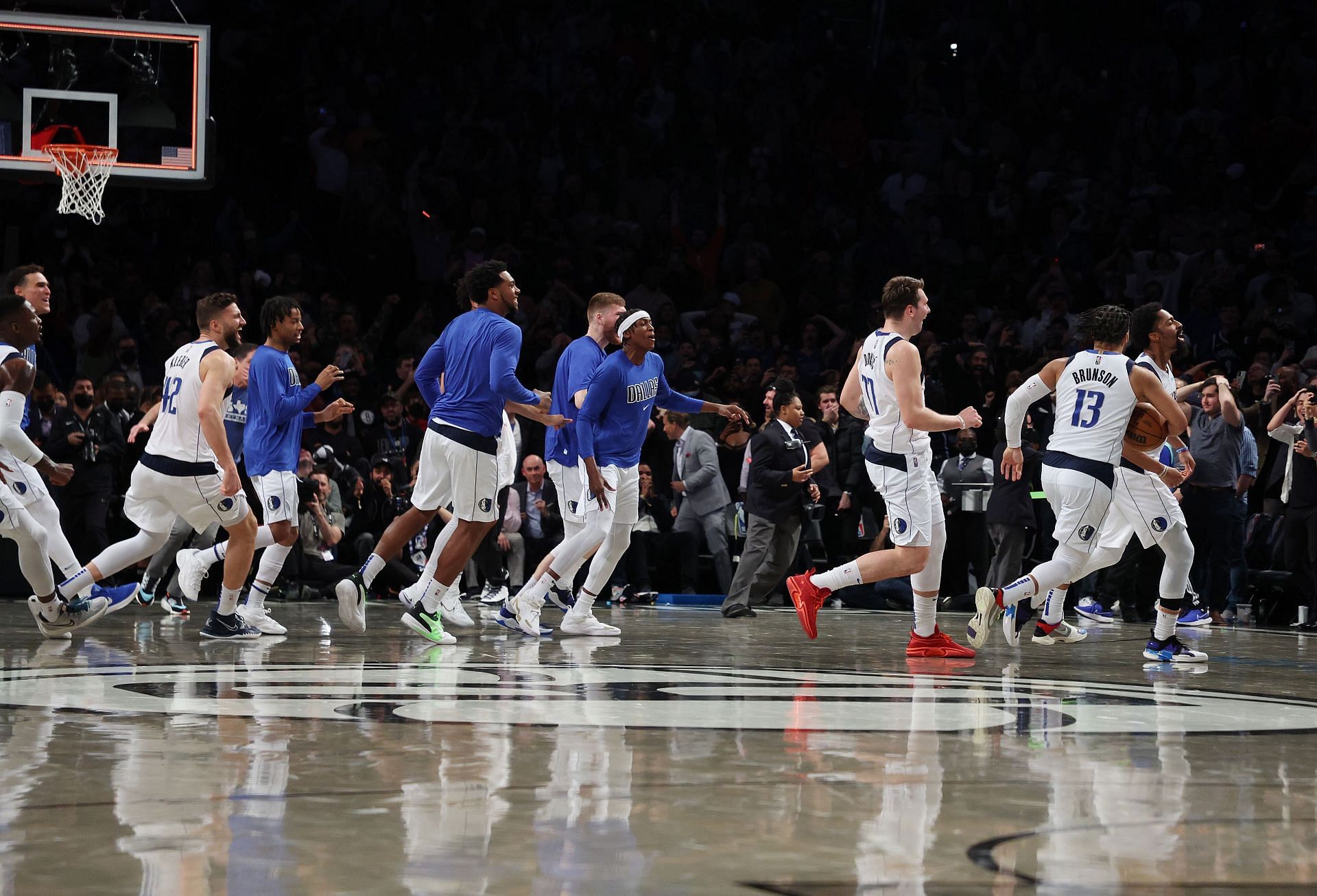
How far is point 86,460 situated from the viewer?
13.4 meters

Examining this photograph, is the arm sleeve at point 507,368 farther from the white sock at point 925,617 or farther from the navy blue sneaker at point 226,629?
the white sock at point 925,617

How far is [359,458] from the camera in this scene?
48.3 feet

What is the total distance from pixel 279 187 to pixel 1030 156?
10240mm

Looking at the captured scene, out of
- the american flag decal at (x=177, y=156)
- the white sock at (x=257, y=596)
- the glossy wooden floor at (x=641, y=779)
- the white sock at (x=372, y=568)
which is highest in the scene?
the american flag decal at (x=177, y=156)

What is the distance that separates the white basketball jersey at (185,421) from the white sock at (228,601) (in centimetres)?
80

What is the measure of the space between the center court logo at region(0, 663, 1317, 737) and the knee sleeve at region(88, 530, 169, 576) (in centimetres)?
205

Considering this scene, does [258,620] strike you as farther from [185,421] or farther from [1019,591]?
[1019,591]

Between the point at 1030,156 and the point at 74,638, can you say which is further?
the point at 1030,156

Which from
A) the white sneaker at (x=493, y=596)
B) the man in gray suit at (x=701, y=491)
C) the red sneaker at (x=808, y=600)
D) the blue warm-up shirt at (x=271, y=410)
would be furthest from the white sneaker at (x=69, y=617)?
the man in gray suit at (x=701, y=491)

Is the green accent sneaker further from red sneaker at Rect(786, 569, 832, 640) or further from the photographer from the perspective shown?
the photographer

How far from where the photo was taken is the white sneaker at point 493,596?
1297cm

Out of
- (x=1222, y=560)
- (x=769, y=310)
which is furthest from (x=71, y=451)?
(x=1222, y=560)

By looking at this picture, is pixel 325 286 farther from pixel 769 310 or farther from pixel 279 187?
pixel 769 310

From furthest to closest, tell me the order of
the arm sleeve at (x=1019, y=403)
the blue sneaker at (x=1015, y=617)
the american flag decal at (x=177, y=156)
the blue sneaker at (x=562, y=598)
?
the american flag decal at (x=177, y=156) → the blue sneaker at (x=562, y=598) → the arm sleeve at (x=1019, y=403) → the blue sneaker at (x=1015, y=617)
